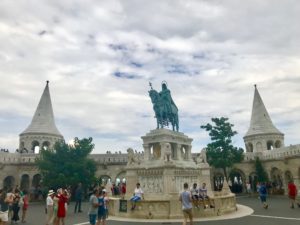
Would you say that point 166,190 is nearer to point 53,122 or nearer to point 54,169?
point 54,169

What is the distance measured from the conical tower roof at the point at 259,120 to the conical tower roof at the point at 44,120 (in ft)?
94.2

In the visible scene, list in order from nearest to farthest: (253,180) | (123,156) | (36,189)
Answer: (36,189) → (253,180) → (123,156)

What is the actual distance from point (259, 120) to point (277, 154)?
27.8 ft

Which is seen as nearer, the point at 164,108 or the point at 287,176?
the point at 164,108

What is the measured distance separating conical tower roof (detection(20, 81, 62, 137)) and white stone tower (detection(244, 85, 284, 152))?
28159mm

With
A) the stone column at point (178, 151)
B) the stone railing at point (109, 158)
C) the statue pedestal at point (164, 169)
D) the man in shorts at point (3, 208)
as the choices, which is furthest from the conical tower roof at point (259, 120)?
the man in shorts at point (3, 208)

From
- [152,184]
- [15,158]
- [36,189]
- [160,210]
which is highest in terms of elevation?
[15,158]

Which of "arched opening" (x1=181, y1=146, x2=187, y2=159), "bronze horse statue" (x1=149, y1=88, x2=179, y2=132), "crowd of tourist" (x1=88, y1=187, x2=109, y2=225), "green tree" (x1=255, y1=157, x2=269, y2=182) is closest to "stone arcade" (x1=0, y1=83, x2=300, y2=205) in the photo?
"green tree" (x1=255, y1=157, x2=269, y2=182)

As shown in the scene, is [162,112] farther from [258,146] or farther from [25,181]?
[258,146]

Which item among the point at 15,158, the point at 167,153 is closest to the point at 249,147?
the point at 167,153

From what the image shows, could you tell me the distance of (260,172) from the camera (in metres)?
35.1

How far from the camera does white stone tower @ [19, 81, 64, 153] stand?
38812 mm

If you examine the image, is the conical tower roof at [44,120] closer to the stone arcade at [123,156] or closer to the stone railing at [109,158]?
the stone arcade at [123,156]

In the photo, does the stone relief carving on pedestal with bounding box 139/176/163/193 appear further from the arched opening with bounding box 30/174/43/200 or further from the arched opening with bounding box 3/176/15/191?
the arched opening with bounding box 3/176/15/191
